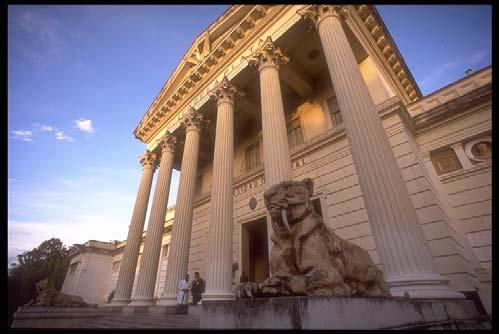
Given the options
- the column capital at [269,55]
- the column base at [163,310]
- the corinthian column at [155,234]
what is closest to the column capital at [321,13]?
the column capital at [269,55]

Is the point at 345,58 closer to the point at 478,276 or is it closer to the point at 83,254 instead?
the point at 478,276

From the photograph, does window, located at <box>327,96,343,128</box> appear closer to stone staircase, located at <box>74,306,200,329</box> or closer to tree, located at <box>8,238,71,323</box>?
stone staircase, located at <box>74,306,200,329</box>

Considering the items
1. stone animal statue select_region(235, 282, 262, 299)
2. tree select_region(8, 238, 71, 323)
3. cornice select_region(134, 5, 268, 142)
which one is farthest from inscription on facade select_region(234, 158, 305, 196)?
tree select_region(8, 238, 71, 323)

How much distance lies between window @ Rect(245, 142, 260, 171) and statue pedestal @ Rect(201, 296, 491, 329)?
1276cm

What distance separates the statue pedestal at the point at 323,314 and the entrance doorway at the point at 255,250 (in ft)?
32.4

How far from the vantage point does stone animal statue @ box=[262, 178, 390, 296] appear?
338 centimetres

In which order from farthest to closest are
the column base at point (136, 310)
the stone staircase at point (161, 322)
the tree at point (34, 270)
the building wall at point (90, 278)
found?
the building wall at point (90, 278) → the tree at point (34, 270) → the column base at point (136, 310) → the stone staircase at point (161, 322)

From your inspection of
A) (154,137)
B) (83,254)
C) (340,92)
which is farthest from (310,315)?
(83,254)

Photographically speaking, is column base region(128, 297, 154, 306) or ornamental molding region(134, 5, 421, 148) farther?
ornamental molding region(134, 5, 421, 148)

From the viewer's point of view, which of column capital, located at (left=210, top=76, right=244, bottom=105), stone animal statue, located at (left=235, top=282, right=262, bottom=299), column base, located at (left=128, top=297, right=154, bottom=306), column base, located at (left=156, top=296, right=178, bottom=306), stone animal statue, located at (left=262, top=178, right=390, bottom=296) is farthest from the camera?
column capital, located at (left=210, top=76, right=244, bottom=105)

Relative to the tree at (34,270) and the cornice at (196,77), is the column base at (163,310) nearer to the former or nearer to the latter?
the cornice at (196,77)

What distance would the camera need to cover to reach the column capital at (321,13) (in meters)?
9.40

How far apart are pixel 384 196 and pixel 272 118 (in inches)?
203

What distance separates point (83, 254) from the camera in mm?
31938
